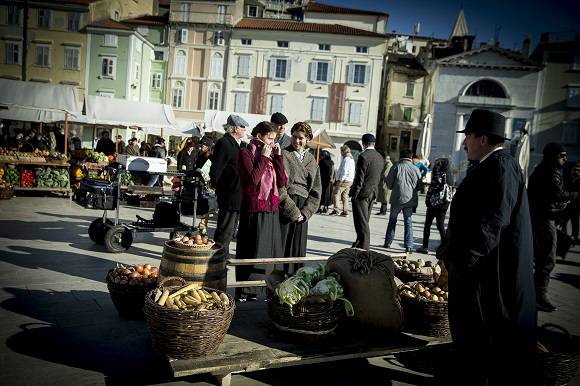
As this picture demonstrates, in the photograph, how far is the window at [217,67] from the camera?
41844 mm

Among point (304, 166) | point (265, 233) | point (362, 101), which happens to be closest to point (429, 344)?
point (265, 233)

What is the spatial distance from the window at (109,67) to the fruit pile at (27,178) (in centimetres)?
3122

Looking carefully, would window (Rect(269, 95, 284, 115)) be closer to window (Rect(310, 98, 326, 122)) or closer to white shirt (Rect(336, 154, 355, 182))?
window (Rect(310, 98, 326, 122))

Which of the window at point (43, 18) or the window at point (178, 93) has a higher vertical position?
the window at point (43, 18)

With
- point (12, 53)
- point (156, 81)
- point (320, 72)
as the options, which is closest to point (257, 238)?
point (320, 72)

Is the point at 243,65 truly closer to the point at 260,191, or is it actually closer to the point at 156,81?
the point at 156,81

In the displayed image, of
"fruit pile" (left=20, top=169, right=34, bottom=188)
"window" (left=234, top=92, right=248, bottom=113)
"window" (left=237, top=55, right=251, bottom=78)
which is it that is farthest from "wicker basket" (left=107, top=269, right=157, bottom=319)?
"window" (left=237, top=55, right=251, bottom=78)

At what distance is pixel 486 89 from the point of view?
1692 inches

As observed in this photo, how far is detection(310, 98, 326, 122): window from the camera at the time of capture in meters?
40.6

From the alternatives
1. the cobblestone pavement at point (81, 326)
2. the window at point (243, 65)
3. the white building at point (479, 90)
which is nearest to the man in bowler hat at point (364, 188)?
the cobblestone pavement at point (81, 326)

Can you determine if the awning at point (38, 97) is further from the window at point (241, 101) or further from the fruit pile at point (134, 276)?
the window at point (241, 101)

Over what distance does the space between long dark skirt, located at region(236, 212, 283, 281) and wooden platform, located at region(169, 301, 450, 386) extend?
1282 millimetres

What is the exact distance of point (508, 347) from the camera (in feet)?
9.43

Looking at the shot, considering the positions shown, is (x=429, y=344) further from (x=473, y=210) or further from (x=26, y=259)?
(x=26, y=259)
